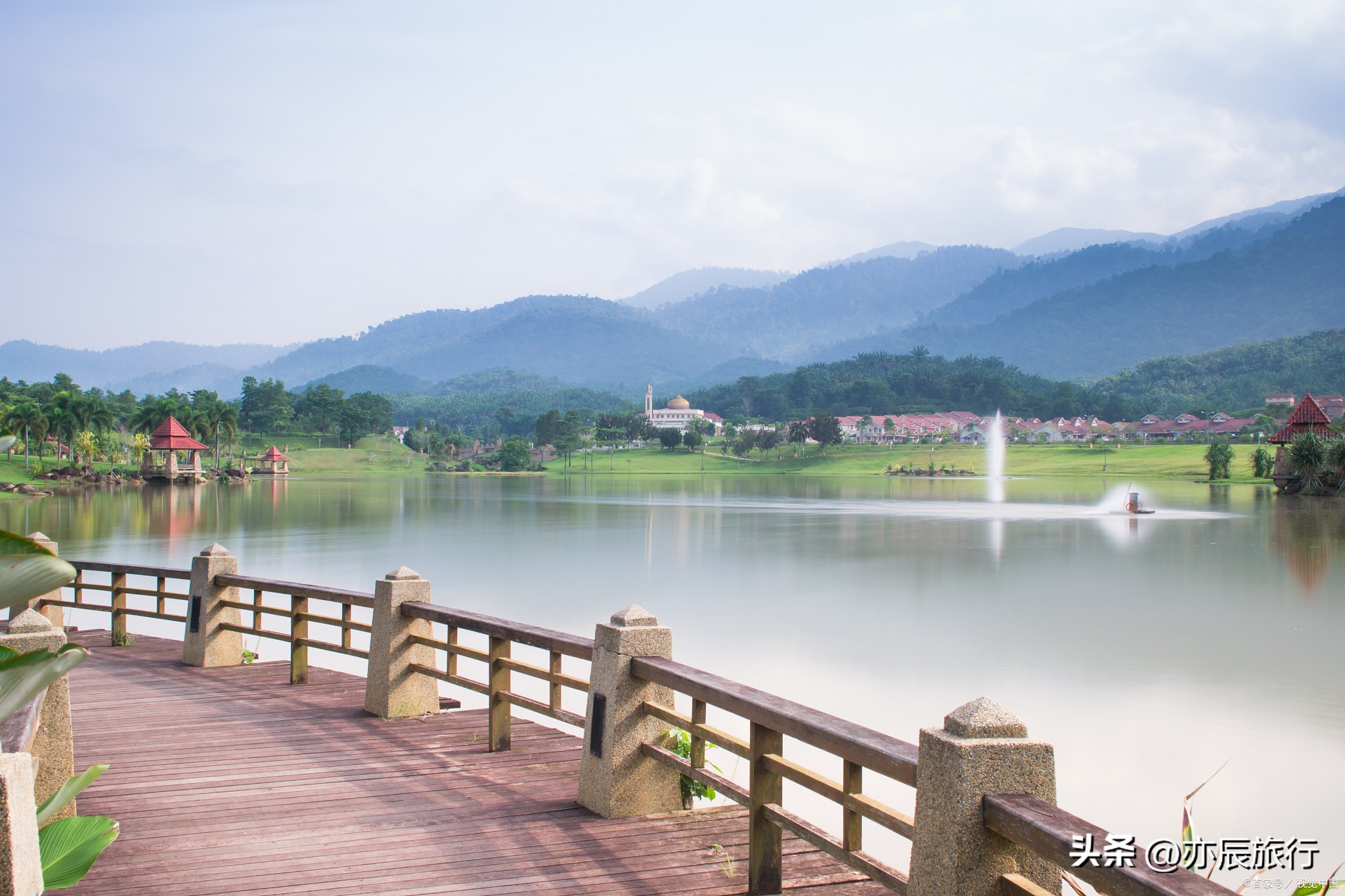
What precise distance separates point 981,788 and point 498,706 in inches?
192

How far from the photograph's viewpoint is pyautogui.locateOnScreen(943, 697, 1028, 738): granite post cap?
10.4 feet

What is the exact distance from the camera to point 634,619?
232 inches

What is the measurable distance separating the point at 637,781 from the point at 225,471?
110m

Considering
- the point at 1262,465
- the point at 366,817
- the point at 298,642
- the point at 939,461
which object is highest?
the point at 1262,465

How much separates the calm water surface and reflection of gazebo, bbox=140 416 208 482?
28738 millimetres

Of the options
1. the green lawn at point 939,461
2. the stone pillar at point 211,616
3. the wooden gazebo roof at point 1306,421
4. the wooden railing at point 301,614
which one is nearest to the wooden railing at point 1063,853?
the wooden railing at point 301,614

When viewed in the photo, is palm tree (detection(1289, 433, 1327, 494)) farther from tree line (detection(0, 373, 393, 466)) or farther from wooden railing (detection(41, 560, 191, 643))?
tree line (detection(0, 373, 393, 466))

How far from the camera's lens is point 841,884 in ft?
16.1

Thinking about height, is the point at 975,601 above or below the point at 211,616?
below

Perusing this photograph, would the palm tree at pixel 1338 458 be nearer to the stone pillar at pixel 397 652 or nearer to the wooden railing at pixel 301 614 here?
the wooden railing at pixel 301 614

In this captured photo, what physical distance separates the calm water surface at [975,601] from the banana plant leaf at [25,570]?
9981mm

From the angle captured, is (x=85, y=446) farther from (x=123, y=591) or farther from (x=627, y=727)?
(x=627, y=727)

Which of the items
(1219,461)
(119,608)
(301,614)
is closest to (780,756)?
(301,614)

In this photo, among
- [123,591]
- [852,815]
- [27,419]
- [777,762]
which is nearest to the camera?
[852,815]
